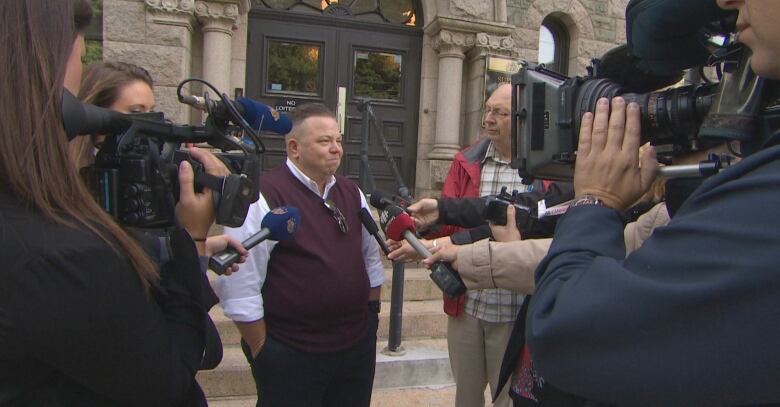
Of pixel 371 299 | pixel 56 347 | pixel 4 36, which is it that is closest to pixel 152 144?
pixel 4 36

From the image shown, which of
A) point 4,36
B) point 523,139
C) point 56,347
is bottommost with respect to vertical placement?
point 56,347

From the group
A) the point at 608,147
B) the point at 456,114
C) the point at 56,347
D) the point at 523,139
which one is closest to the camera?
the point at 56,347

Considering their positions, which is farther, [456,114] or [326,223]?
[456,114]

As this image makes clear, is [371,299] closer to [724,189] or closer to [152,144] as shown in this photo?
[152,144]

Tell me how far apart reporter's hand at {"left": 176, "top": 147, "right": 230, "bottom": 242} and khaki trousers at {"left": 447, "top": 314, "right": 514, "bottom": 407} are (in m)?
1.73

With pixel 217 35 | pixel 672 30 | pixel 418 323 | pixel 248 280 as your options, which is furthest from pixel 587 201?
pixel 217 35

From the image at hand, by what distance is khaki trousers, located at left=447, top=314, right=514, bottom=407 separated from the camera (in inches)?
107

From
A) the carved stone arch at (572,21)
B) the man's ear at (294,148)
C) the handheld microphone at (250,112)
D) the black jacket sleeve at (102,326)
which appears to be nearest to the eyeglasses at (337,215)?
the man's ear at (294,148)

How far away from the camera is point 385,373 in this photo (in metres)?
4.02

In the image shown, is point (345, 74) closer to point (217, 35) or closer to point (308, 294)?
point (217, 35)

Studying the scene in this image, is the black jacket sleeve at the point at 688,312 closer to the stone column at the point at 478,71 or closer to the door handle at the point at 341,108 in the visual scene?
the door handle at the point at 341,108

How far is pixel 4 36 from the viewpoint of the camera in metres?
0.96

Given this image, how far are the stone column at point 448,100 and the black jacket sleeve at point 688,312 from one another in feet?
17.9

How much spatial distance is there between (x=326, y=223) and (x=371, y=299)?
1.70 ft
